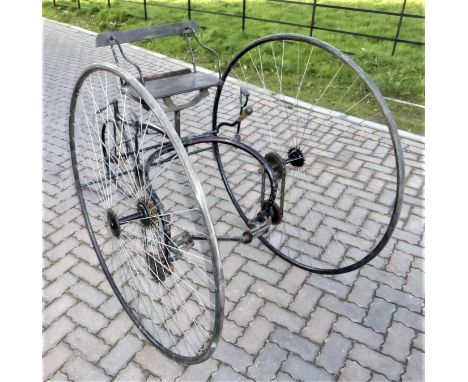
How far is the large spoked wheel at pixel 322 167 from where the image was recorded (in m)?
2.76

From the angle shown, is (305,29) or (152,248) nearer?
(152,248)

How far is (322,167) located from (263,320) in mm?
2103

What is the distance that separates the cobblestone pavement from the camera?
2555 millimetres

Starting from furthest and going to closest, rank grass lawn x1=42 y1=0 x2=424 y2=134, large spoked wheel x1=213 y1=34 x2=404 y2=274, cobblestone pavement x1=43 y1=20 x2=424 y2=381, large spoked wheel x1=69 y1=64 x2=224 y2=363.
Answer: grass lawn x1=42 y1=0 x2=424 y2=134, large spoked wheel x1=213 y1=34 x2=404 y2=274, cobblestone pavement x1=43 y1=20 x2=424 y2=381, large spoked wheel x1=69 y1=64 x2=224 y2=363

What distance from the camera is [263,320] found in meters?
2.84

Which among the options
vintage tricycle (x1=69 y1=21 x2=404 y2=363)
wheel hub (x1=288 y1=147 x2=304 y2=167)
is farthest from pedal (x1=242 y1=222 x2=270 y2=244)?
wheel hub (x1=288 y1=147 x2=304 y2=167)

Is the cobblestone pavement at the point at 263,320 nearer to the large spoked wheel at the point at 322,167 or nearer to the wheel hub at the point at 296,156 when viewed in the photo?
the large spoked wheel at the point at 322,167

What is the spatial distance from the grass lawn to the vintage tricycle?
67cm

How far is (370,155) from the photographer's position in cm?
468

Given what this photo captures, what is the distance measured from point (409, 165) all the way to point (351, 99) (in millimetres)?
1848

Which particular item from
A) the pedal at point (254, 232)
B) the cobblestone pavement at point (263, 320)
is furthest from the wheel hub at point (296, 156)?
the cobblestone pavement at point (263, 320)

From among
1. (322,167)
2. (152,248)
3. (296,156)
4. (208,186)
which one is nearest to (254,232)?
(296,156)

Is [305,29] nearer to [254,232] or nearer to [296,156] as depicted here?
[296,156]

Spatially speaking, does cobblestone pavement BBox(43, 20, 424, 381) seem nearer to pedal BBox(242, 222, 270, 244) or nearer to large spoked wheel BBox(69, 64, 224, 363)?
large spoked wheel BBox(69, 64, 224, 363)
